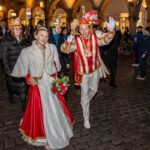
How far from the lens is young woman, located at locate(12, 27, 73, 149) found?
307cm

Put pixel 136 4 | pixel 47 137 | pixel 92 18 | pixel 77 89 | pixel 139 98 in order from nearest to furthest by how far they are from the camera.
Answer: pixel 47 137 < pixel 92 18 < pixel 139 98 < pixel 77 89 < pixel 136 4

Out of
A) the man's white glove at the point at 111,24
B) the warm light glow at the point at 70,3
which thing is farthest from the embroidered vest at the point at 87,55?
the warm light glow at the point at 70,3

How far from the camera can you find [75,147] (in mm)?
3336

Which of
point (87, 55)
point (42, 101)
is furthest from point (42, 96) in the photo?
point (87, 55)

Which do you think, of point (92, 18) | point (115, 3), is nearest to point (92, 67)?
point (92, 18)

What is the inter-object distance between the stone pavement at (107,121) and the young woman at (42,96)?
319 millimetres

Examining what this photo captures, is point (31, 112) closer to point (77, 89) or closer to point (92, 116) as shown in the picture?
point (92, 116)

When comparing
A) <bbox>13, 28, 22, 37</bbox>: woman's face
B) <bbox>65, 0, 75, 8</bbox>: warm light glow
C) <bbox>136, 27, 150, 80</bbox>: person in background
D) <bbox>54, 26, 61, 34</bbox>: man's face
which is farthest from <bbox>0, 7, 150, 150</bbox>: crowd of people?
<bbox>65, 0, 75, 8</bbox>: warm light glow

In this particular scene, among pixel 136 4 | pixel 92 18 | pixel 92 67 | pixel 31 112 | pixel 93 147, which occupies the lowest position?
pixel 93 147

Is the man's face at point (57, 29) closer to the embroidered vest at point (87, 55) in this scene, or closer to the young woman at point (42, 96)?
the embroidered vest at point (87, 55)

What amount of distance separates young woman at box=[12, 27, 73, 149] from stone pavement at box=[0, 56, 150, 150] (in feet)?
1.05

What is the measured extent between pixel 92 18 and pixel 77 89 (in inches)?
134

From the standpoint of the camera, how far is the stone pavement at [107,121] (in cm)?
343

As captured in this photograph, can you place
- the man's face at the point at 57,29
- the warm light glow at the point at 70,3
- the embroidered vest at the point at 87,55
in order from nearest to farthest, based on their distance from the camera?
the embroidered vest at the point at 87,55 < the man's face at the point at 57,29 < the warm light glow at the point at 70,3
